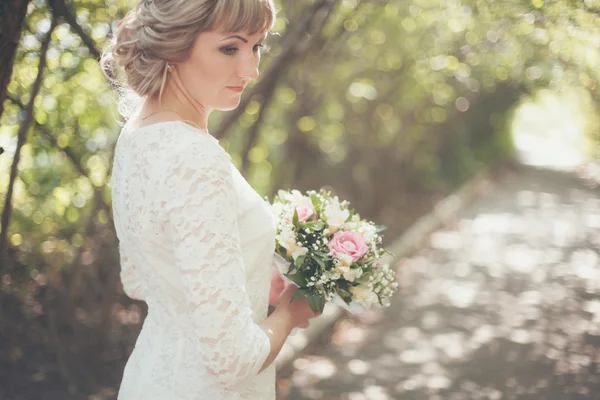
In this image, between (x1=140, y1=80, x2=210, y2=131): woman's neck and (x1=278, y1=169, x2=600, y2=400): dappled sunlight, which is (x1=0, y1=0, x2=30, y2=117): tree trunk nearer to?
(x1=140, y1=80, x2=210, y2=131): woman's neck

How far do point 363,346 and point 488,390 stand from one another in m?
1.37

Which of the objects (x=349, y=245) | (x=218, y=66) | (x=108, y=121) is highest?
(x=218, y=66)

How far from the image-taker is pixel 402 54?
28.1 ft

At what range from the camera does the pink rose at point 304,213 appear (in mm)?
2529

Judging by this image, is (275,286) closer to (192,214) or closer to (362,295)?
(362,295)

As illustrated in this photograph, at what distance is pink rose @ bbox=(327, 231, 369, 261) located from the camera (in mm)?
2389

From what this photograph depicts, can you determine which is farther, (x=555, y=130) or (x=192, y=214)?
(x=555, y=130)

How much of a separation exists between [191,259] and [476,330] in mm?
5291

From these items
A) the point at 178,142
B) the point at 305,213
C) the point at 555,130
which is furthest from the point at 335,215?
the point at 555,130

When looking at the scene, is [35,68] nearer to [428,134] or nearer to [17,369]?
[17,369]

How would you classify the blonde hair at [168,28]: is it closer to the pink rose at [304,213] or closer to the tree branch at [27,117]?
the pink rose at [304,213]

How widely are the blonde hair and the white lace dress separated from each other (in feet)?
0.60

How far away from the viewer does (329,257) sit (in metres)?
2.39

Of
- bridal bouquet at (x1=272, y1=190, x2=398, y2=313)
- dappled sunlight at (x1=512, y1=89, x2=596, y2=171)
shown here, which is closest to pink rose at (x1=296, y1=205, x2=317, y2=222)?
bridal bouquet at (x1=272, y1=190, x2=398, y2=313)
